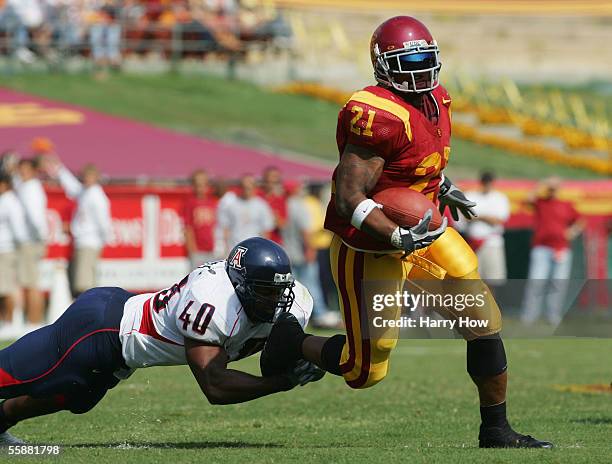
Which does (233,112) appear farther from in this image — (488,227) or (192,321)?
(192,321)

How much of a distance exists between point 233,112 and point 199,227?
32.0 feet

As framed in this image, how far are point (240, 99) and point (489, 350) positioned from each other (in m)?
18.3

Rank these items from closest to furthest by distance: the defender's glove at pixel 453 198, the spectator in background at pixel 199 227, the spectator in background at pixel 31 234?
the defender's glove at pixel 453 198
the spectator in background at pixel 31 234
the spectator in background at pixel 199 227

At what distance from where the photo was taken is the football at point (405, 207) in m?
5.21

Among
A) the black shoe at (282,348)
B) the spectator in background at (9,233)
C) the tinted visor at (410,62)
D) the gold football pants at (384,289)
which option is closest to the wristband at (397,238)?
the gold football pants at (384,289)

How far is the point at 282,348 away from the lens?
207 inches

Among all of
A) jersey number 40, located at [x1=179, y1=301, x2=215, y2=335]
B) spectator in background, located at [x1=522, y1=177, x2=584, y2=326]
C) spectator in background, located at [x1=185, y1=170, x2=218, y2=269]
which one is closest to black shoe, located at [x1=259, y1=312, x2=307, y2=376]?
jersey number 40, located at [x1=179, y1=301, x2=215, y2=335]

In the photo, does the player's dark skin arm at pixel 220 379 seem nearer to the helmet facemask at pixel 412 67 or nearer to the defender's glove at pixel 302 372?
the defender's glove at pixel 302 372

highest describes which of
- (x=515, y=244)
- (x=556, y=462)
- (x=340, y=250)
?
(x=340, y=250)

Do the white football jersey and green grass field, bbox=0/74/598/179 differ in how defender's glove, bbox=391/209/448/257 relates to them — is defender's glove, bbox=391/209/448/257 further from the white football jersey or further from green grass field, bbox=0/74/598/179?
green grass field, bbox=0/74/598/179

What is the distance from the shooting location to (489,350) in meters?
5.37

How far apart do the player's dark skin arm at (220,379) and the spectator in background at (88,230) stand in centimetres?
695

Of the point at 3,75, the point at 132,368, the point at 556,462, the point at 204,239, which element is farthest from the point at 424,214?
the point at 3,75

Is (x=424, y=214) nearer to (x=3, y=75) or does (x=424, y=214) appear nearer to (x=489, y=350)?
(x=489, y=350)
